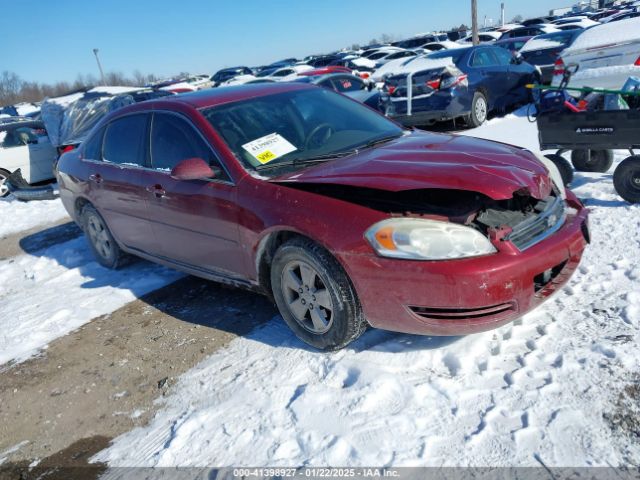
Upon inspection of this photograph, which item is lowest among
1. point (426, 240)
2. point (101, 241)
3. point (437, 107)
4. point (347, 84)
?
point (101, 241)

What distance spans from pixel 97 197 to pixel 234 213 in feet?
7.41

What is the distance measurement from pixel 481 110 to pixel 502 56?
1904mm

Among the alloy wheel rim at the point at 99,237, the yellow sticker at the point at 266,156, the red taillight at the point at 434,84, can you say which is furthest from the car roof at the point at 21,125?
the yellow sticker at the point at 266,156

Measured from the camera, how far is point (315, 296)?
3.19 meters

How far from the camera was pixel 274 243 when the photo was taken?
339 centimetres

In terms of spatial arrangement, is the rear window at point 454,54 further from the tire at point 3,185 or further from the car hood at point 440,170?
the tire at point 3,185

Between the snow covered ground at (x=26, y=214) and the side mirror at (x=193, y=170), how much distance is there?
19.0 feet

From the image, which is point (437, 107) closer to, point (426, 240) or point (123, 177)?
point (123, 177)

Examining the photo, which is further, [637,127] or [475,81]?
[475,81]

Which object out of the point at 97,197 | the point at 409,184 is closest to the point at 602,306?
the point at 409,184

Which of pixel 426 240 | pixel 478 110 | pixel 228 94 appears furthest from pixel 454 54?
pixel 426 240

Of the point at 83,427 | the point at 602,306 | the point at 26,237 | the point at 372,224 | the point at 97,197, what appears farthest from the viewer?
the point at 26,237

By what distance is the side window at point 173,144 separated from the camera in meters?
3.78

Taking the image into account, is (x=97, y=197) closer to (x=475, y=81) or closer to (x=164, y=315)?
(x=164, y=315)
